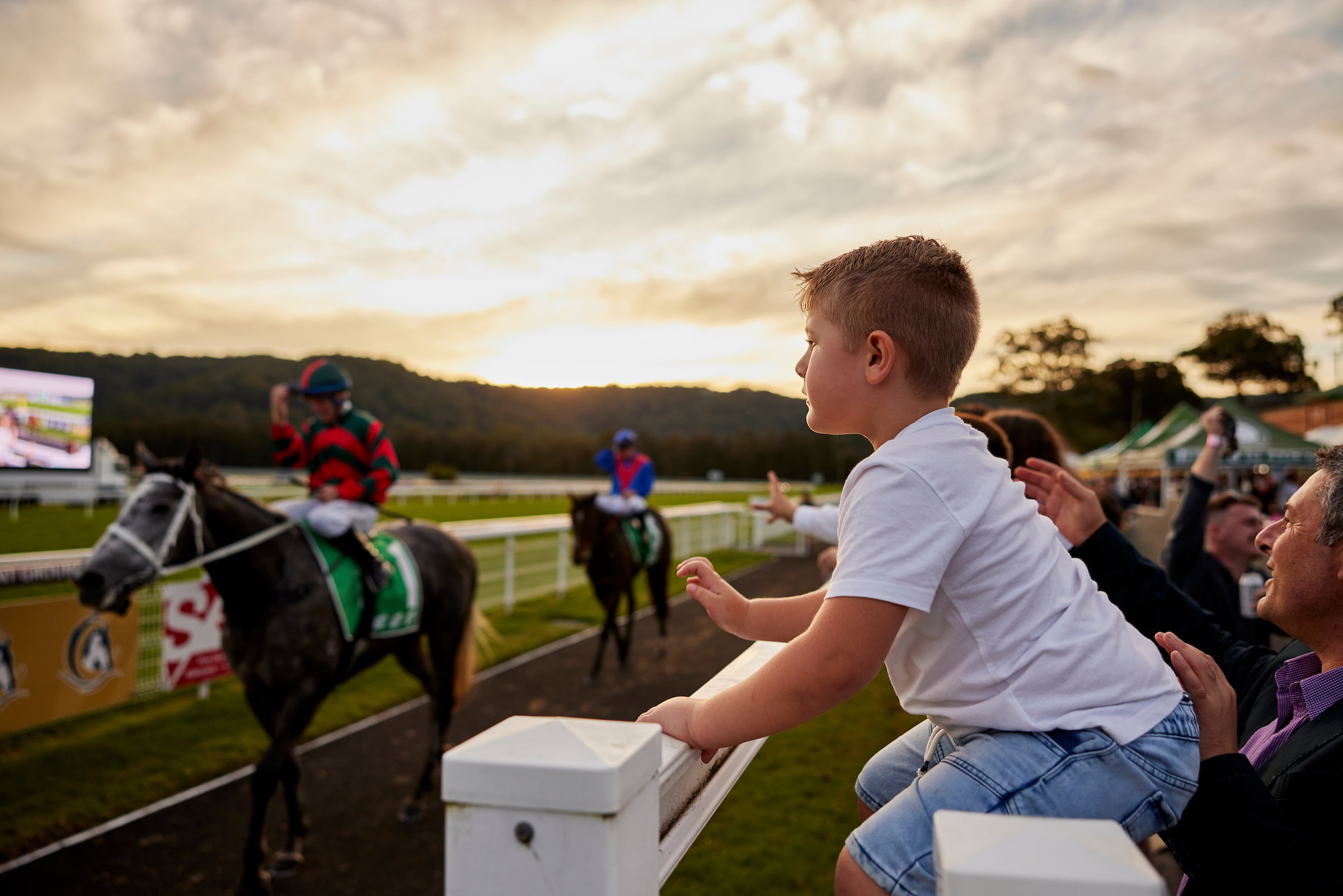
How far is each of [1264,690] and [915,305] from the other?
4.14ft

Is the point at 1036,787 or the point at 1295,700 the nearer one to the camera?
the point at 1036,787

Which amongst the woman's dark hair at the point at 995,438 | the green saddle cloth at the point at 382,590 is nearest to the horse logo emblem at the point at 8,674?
the green saddle cloth at the point at 382,590

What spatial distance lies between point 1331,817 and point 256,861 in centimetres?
404

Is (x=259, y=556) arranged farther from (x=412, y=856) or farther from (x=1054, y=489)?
(x=1054, y=489)

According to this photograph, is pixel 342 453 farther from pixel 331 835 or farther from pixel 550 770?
pixel 550 770

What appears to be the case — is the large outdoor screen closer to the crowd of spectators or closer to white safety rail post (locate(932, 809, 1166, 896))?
the crowd of spectators

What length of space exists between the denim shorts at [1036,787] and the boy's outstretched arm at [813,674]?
163 millimetres

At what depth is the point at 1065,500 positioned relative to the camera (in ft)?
5.93

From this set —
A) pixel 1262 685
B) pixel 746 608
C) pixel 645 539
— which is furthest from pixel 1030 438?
pixel 645 539

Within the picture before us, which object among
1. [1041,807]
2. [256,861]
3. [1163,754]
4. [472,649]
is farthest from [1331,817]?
[472,649]

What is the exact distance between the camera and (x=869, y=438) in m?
1.17

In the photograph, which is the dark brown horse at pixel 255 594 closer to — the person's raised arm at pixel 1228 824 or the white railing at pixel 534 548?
the white railing at pixel 534 548

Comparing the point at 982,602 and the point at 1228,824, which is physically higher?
the point at 982,602

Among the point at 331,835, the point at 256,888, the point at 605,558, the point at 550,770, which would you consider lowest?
the point at 331,835
